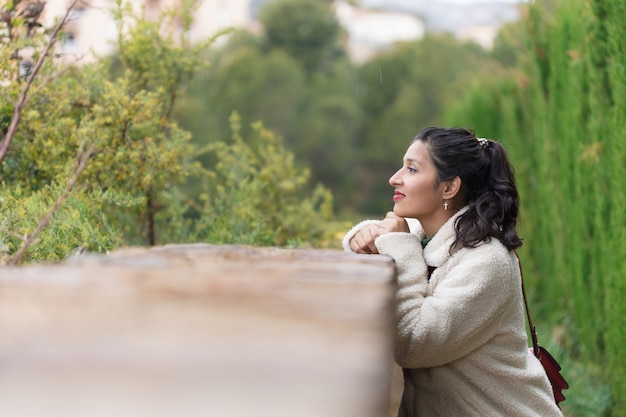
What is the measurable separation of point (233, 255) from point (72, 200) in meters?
1.31

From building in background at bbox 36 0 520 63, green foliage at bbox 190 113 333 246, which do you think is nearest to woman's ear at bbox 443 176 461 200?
green foliage at bbox 190 113 333 246

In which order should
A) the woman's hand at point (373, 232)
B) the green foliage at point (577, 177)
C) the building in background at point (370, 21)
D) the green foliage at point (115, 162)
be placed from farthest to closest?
the building in background at point (370, 21), the green foliage at point (577, 177), the green foliage at point (115, 162), the woman's hand at point (373, 232)

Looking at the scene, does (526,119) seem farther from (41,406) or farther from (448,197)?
(41,406)

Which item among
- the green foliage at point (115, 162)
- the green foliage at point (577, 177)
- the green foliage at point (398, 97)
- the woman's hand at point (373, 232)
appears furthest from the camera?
the green foliage at point (398, 97)

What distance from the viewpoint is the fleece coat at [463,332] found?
92.7 inches

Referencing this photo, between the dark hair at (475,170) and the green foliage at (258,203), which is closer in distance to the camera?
the dark hair at (475,170)

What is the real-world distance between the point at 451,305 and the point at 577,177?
478cm

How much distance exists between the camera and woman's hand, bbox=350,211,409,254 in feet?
8.96

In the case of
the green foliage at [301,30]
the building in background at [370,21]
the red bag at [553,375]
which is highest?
the building in background at [370,21]

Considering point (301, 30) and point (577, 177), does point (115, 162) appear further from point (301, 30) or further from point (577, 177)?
point (301, 30)

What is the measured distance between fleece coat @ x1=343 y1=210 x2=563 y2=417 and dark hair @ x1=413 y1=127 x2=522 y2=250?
0.13 meters

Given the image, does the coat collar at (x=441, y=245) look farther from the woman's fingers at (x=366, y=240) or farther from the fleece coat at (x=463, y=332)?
the woman's fingers at (x=366, y=240)

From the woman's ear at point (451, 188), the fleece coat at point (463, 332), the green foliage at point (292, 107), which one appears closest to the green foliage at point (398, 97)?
the green foliage at point (292, 107)

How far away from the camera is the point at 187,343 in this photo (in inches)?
47.9
